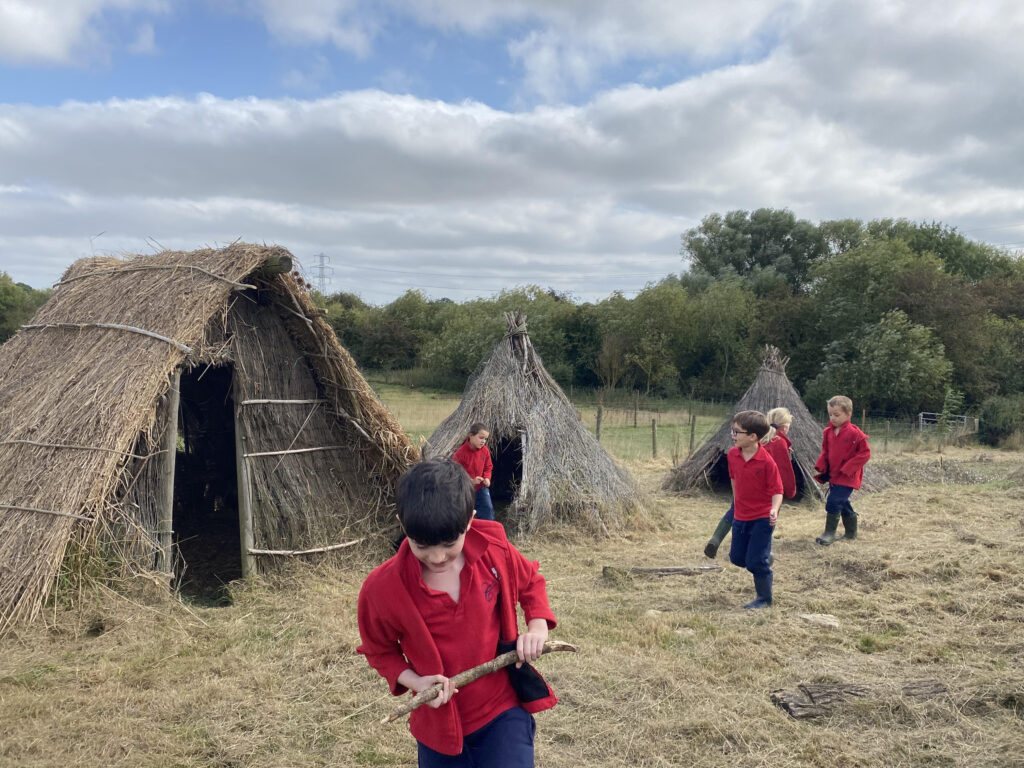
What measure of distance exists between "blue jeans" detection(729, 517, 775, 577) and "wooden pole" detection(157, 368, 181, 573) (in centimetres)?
441

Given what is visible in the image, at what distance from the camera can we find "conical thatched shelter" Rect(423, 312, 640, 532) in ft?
29.8

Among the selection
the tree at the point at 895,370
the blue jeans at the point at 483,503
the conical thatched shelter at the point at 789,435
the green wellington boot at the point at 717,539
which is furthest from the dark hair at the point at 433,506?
the tree at the point at 895,370

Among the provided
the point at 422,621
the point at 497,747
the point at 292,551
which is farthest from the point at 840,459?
the point at 422,621

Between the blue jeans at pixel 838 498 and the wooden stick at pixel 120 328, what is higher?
the wooden stick at pixel 120 328

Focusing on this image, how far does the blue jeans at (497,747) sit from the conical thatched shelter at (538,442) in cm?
667

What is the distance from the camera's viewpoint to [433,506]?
1992 mm

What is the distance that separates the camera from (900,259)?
28.1m

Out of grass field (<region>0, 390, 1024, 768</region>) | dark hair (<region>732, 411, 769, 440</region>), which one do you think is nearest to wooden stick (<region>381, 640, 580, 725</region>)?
grass field (<region>0, 390, 1024, 768</region>)

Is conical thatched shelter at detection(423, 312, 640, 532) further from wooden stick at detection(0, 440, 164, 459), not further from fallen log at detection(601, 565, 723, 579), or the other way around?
wooden stick at detection(0, 440, 164, 459)

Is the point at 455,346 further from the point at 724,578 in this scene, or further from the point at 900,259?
the point at 724,578

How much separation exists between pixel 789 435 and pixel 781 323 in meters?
20.1

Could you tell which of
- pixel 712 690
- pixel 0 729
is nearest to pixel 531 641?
pixel 712 690

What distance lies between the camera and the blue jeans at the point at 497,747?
7.02ft

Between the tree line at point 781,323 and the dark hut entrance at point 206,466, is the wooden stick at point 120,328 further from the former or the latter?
the tree line at point 781,323
